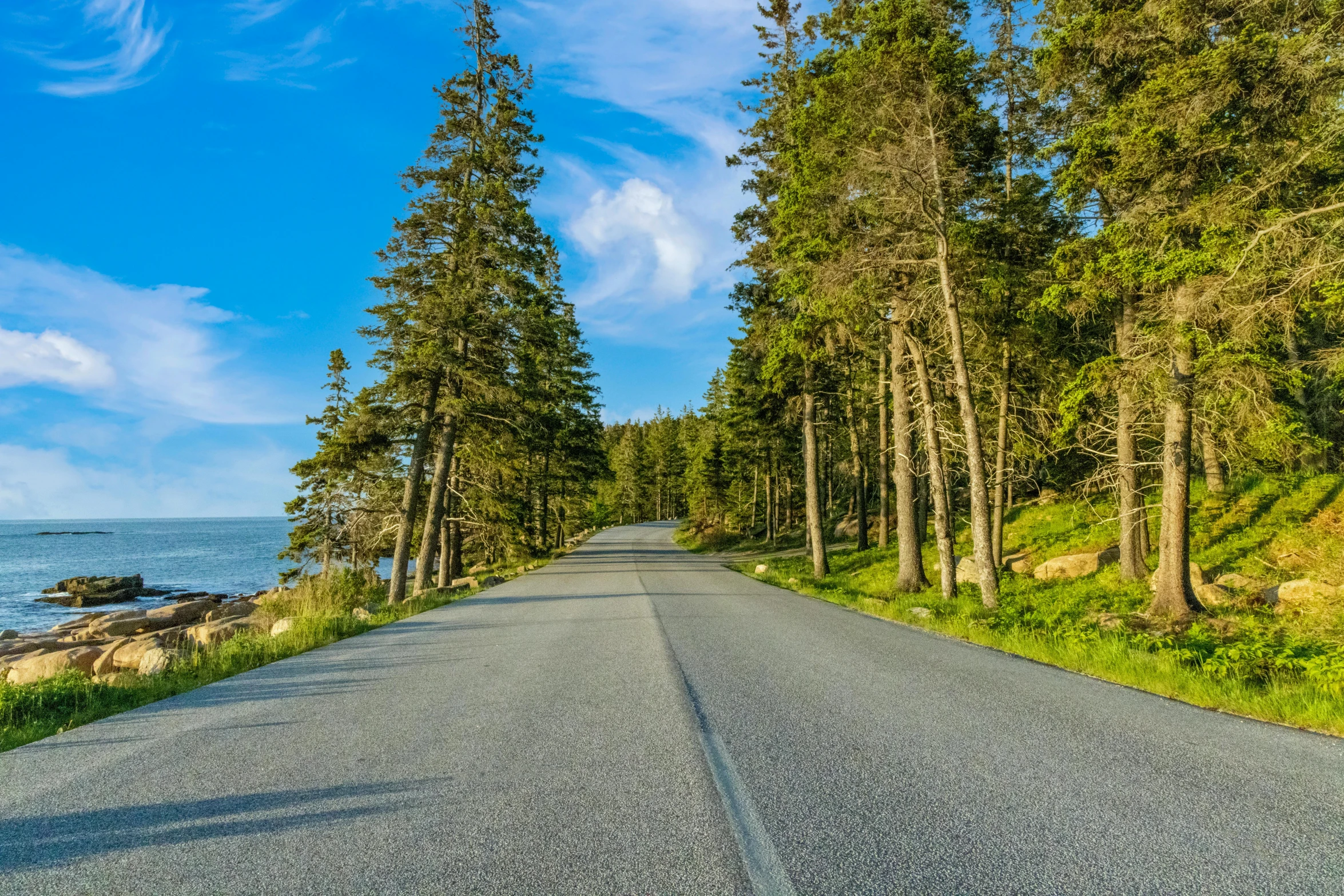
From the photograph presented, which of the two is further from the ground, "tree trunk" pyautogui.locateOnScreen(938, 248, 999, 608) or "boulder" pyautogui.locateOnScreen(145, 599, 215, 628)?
"tree trunk" pyautogui.locateOnScreen(938, 248, 999, 608)

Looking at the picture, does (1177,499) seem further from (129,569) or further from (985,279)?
(129,569)

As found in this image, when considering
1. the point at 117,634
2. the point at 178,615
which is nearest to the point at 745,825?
the point at 117,634

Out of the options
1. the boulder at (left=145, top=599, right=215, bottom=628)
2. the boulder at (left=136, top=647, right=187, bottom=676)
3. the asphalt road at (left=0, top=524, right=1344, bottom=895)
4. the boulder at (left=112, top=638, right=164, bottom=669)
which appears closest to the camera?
the asphalt road at (left=0, top=524, right=1344, bottom=895)

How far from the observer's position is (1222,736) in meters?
4.61

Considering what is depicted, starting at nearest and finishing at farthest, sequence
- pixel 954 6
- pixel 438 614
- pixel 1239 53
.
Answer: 1. pixel 1239 53
2. pixel 438 614
3. pixel 954 6

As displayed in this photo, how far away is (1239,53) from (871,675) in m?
10.9

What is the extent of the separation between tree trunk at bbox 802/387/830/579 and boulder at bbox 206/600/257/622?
737 inches

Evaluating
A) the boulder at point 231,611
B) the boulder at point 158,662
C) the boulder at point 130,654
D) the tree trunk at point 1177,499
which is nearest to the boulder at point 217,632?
the boulder at point 130,654

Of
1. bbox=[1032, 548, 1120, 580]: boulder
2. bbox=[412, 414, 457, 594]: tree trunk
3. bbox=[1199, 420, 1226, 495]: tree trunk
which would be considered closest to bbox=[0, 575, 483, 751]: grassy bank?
bbox=[412, 414, 457, 594]: tree trunk

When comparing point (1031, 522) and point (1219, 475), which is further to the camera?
point (1031, 522)

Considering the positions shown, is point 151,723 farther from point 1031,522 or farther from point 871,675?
point 1031,522

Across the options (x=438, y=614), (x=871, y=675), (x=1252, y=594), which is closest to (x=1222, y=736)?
(x=871, y=675)

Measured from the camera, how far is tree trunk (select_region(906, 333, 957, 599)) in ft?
45.7

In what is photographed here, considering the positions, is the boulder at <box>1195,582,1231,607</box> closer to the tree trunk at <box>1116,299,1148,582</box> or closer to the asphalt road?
the tree trunk at <box>1116,299,1148,582</box>
